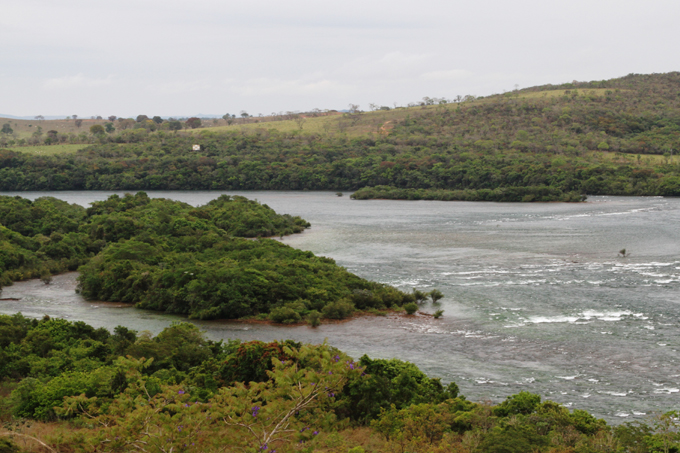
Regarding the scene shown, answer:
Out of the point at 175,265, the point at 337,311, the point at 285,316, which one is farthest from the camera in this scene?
the point at 175,265

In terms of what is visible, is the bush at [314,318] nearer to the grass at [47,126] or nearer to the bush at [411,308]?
the bush at [411,308]

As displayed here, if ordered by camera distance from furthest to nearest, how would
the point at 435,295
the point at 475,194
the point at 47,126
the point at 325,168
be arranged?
the point at 47,126 < the point at 325,168 < the point at 475,194 < the point at 435,295

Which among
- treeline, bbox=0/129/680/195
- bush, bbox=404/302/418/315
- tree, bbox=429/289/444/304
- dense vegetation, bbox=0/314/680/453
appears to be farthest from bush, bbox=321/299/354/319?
treeline, bbox=0/129/680/195

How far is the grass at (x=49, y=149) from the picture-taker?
5021 inches

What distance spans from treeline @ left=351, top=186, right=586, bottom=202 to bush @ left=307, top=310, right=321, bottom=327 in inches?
2529

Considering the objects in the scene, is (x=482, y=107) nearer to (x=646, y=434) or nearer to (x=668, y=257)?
(x=668, y=257)

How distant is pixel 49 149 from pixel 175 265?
10981 cm

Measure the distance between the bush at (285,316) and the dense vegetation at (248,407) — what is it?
751 cm

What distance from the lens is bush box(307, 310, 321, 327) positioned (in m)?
28.9

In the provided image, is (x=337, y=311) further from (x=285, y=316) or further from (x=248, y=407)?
(x=248, y=407)

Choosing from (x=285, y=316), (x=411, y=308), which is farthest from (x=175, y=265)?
(x=411, y=308)

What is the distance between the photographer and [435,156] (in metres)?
112

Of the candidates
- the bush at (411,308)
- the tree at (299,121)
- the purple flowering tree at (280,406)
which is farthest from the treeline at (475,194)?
the purple flowering tree at (280,406)

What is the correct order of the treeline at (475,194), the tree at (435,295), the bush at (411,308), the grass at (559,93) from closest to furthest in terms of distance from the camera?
the bush at (411,308) < the tree at (435,295) < the treeline at (475,194) < the grass at (559,93)
